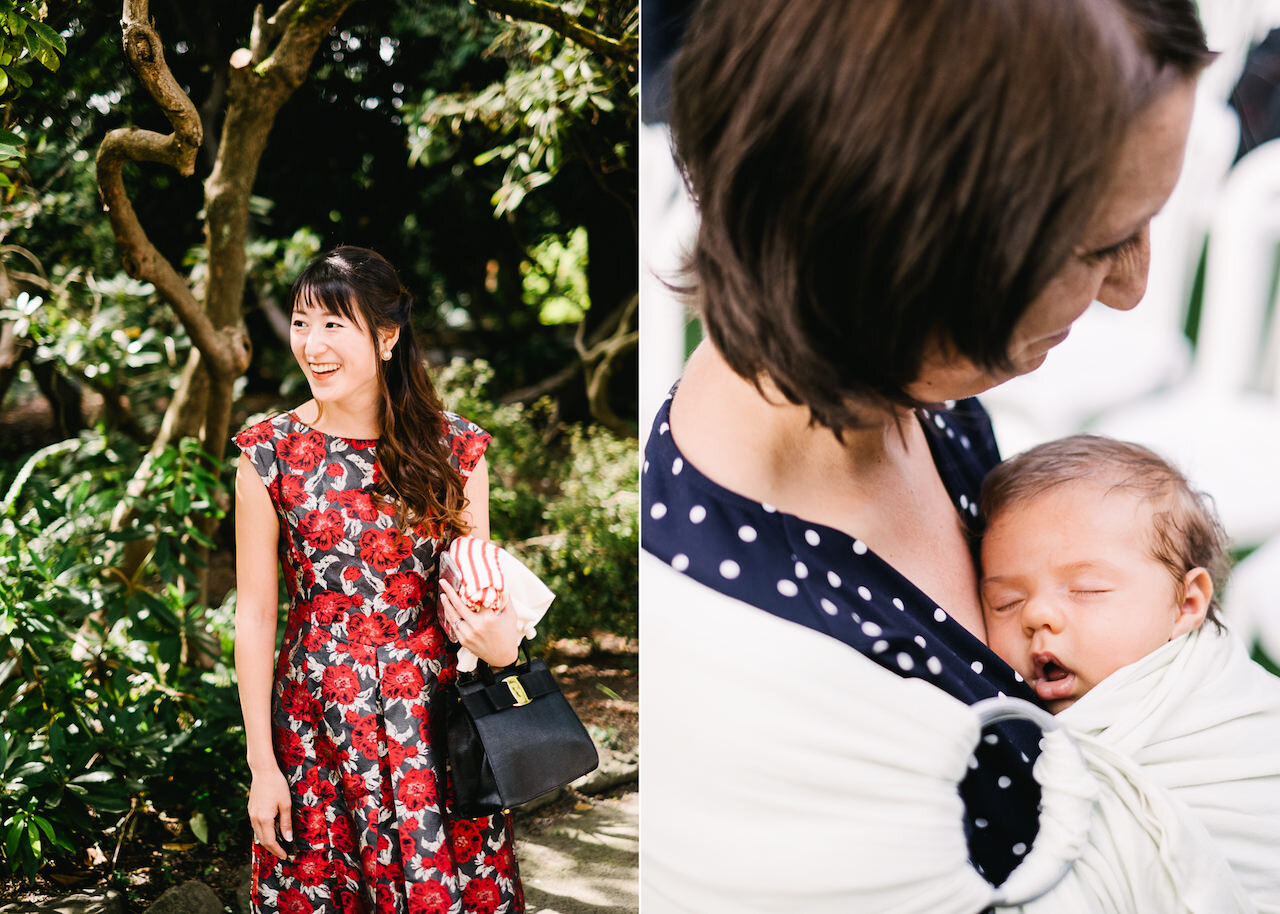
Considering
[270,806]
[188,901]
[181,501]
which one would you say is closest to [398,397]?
[270,806]

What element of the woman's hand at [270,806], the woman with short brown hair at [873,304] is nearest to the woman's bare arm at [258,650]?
the woman's hand at [270,806]

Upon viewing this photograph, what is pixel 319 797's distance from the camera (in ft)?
5.38

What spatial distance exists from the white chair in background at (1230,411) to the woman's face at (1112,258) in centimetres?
12

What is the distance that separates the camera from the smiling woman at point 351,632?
1596 mm

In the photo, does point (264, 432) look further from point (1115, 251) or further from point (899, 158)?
point (1115, 251)

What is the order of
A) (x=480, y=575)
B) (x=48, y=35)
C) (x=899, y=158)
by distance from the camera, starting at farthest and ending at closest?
(x=48, y=35)
(x=480, y=575)
(x=899, y=158)

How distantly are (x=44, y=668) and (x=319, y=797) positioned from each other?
148 centimetres

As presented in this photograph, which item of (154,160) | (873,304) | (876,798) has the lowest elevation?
(876,798)

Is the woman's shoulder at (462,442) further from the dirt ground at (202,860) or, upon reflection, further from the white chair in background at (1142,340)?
the dirt ground at (202,860)

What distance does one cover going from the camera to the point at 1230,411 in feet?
4.30

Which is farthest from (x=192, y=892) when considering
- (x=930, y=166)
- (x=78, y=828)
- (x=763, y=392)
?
(x=930, y=166)

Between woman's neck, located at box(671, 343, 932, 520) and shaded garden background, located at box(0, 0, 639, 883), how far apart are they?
4.67ft

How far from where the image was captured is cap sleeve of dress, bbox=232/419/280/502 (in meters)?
1.59

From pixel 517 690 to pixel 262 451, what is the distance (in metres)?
0.60
